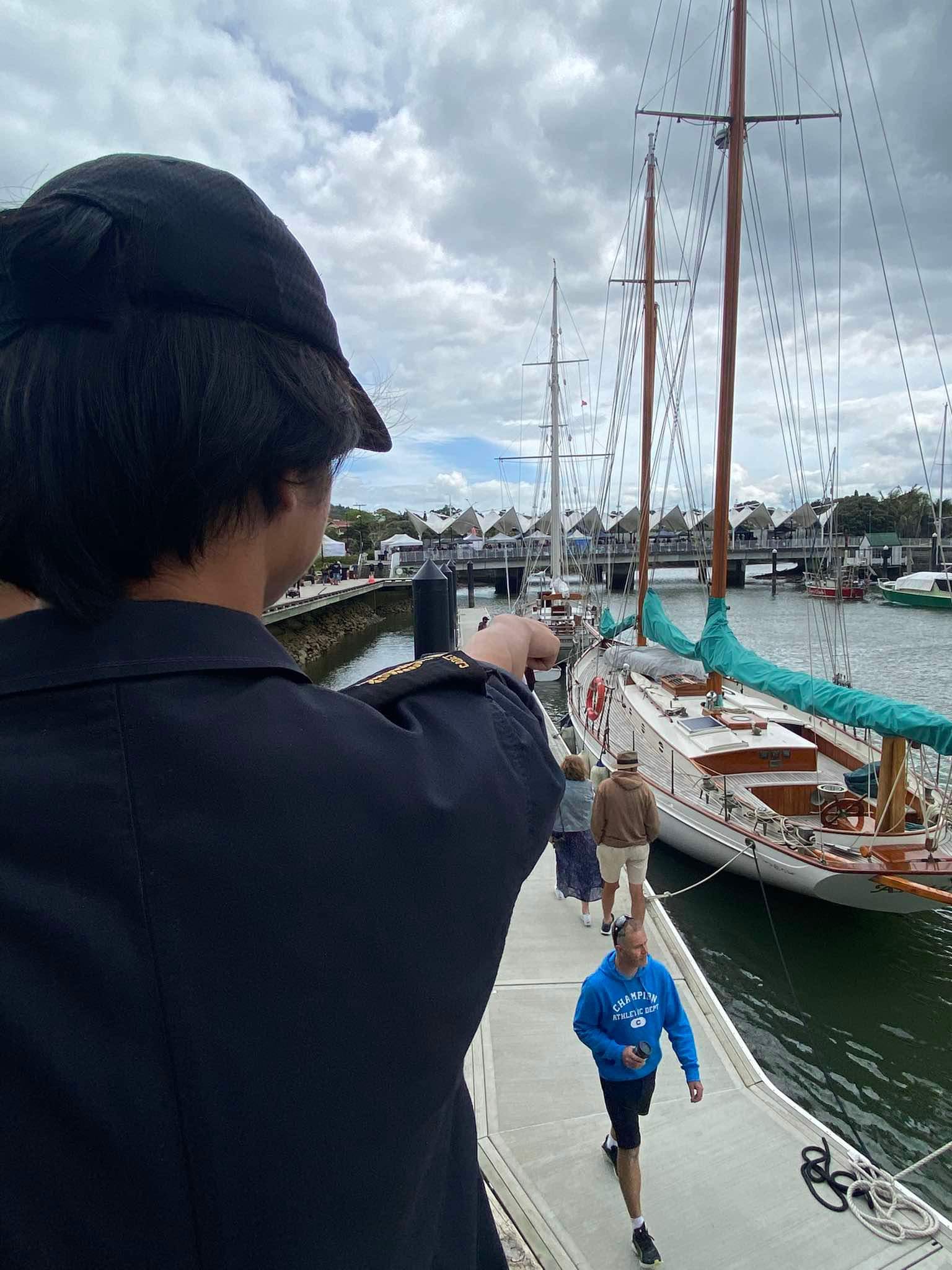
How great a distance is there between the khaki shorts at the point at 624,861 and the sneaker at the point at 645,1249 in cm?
280

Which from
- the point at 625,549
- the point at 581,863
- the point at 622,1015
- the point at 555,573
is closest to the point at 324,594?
the point at 555,573

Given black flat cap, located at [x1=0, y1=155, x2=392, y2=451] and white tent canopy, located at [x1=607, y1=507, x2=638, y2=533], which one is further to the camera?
white tent canopy, located at [x1=607, y1=507, x2=638, y2=533]

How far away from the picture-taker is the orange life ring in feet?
40.9

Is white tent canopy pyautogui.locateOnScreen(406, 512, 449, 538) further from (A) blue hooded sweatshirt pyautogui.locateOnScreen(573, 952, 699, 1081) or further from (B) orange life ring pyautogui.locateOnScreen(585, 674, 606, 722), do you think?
(A) blue hooded sweatshirt pyautogui.locateOnScreen(573, 952, 699, 1081)

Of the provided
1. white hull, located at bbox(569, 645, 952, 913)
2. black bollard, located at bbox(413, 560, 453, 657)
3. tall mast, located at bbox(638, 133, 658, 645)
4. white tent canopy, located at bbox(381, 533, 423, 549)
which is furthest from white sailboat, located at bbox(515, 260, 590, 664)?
white tent canopy, located at bbox(381, 533, 423, 549)

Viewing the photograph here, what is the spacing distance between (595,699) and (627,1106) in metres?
10.2

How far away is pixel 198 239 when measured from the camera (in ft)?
2.15

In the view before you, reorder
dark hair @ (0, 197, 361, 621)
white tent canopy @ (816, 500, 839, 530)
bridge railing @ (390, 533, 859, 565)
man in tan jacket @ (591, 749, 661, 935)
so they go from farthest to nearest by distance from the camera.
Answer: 1. bridge railing @ (390, 533, 859, 565)
2. white tent canopy @ (816, 500, 839, 530)
3. man in tan jacket @ (591, 749, 661, 935)
4. dark hair @ (0, 197, 361, 621)

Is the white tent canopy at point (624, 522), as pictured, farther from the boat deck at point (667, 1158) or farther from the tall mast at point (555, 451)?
the boat deck at point (667, 1158)

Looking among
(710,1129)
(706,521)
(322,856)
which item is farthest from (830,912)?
(706,521)

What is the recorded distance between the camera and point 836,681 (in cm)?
1070

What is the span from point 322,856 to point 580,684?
15.3 m

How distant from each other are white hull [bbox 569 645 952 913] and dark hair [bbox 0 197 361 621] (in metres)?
7.89

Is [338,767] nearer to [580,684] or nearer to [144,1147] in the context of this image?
[144,1147]
